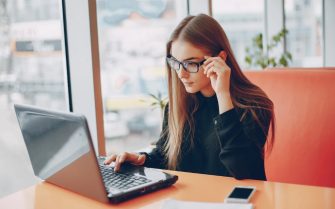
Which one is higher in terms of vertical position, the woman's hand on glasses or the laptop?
the woman's hand on glasses

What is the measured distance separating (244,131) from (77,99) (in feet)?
3.11

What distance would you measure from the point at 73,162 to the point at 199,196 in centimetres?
35

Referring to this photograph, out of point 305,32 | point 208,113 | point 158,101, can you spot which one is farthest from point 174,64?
point 305,32

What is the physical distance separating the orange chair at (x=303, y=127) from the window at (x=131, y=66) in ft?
2.10

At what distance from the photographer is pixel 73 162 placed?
1.23 m

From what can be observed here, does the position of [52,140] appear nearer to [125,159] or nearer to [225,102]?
[125,159]

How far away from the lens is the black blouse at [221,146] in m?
1.48

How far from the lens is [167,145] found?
1754 millimetres

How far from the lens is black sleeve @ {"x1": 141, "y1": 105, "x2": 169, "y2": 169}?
1.69 metres

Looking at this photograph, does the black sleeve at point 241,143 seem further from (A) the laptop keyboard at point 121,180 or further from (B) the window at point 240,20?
(B) the window at point 240,20

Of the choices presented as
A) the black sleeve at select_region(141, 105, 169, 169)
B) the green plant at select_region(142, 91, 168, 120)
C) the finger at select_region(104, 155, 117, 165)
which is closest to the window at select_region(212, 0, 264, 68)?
the green plant at select_region(142, 91, 168, 120)

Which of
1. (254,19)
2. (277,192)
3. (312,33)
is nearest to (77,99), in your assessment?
(277,192)

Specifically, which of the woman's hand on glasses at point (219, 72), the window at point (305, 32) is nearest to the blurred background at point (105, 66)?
the woman's hand on glasses at point (219, 72)

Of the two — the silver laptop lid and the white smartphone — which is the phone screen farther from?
the silver laptop lid
